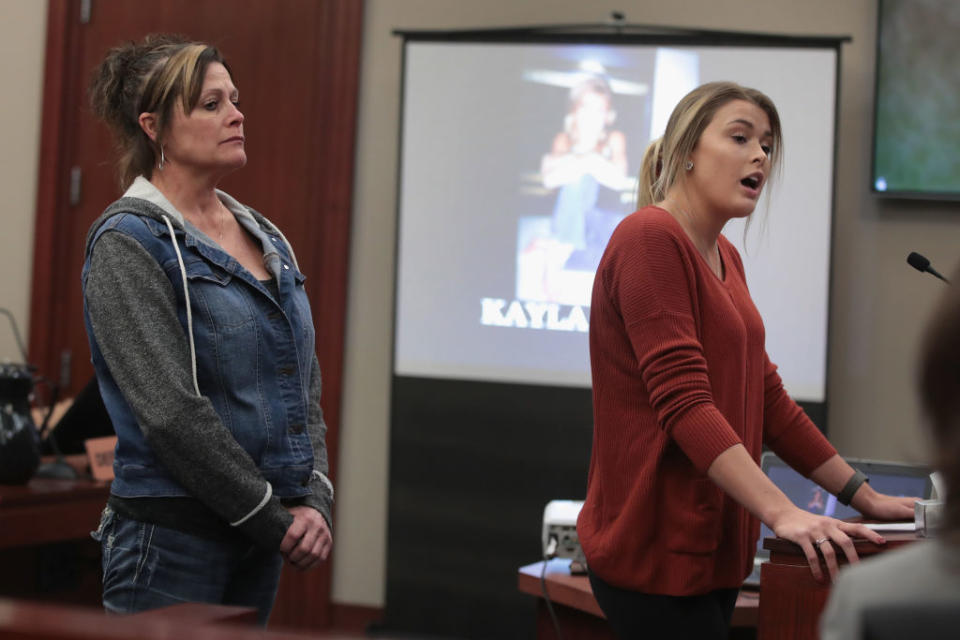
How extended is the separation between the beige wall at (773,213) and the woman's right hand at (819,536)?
2366 mm

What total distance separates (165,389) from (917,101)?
2.97m

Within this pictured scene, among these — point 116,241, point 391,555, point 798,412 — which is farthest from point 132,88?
point 391,555

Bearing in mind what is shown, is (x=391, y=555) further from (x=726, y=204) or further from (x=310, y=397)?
(x=726, y=204)

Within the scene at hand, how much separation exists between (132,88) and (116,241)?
10.8 inches

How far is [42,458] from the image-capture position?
9.90 feet

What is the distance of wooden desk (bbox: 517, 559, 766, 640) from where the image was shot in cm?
196

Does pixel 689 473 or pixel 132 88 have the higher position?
pixel 132 88

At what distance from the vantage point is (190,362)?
146 cm

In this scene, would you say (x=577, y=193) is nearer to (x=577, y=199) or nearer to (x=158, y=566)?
(x=577, y=199)

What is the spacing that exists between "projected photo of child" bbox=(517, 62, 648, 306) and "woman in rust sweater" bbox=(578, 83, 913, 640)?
2.05 m

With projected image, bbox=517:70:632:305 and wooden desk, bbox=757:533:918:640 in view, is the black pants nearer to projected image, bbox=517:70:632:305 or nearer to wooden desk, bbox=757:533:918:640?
wooden desk, bbox=757:533:918:640

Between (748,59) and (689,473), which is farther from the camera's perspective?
(748,59)

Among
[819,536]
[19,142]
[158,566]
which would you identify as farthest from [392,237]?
[819,536]

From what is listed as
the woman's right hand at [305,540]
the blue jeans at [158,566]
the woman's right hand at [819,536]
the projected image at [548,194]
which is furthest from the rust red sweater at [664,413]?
the projected image at [548,194]
